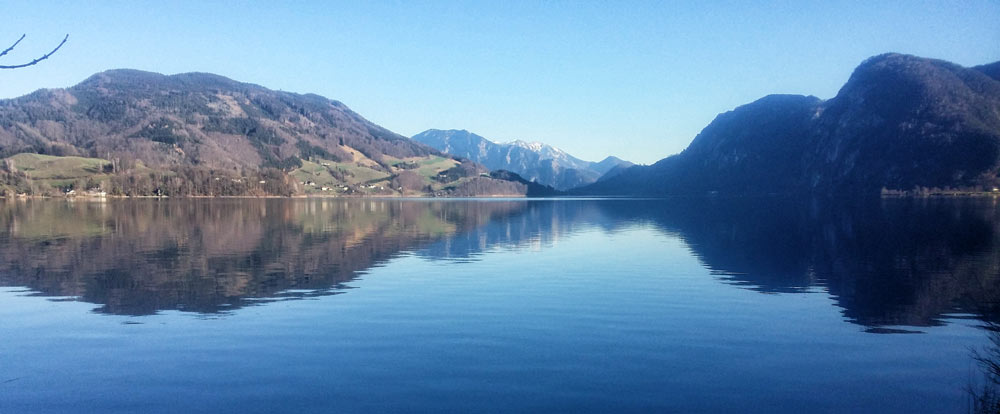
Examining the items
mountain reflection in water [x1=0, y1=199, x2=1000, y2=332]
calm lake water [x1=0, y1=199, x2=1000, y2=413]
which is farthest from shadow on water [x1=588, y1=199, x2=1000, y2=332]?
calm lake water [x1=0, y1=199, x2=1000, y2=413]

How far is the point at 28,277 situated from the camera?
93.0 feet

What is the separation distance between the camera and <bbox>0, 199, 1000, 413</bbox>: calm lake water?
12.5 metres

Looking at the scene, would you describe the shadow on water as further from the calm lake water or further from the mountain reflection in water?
the calm lake water

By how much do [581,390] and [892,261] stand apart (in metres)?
30.8

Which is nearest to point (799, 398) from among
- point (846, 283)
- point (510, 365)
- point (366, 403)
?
point (510, 365)

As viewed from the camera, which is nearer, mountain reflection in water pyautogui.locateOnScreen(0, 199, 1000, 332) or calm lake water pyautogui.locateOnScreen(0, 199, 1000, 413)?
calm lake water pyautogui.locateOnScreen(0, 199, 1000, 413)

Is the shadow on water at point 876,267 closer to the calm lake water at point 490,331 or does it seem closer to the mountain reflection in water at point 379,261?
the mountain reflection in water at point 379,261

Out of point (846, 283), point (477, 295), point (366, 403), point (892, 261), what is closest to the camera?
point (366, 403)

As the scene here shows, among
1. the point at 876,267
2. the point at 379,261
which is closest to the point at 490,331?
the point at 379,261

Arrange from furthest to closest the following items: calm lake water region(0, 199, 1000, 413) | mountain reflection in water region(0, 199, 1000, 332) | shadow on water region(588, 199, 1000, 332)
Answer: mountain reflection in water region(0, 199, 1000, 332)
shadow on water region(588, 199, 1000, 332)
calm lake water region(0, 199, 1000, 413)

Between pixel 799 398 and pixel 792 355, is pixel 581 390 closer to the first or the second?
pixel 799 398

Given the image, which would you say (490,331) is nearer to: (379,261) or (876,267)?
(379,261)

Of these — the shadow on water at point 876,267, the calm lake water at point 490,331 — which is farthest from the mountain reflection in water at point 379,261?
the calm lake water at point 490,331

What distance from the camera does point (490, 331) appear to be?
1806 cm
